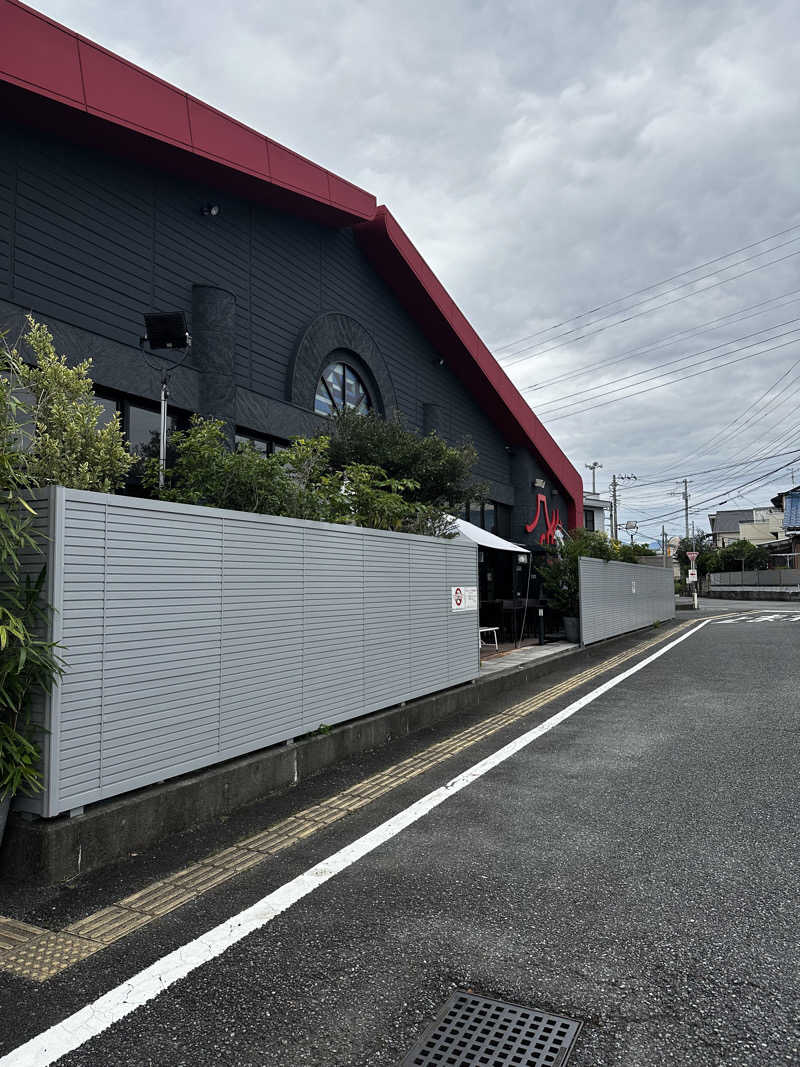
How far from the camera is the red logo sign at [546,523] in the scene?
22.5m

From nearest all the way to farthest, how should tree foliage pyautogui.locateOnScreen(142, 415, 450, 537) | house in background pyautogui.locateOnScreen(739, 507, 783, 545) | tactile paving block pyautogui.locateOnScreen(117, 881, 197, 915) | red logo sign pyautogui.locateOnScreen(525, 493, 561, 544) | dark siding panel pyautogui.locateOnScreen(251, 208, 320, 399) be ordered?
tactile paving block pyautogui.locateOnScreen(117, 881, 197, 915) → tree foliage pyautogui.locateOnScreen(142, 415, 450, 537) → dark siding panel pyautogui.locateOnScreen(251, 208, 320, 399) → red logo sign pyautogui.locateOnScreen(525, 493, 561, 544) → house in background pyautogui.locateOnScreen(739, 507, 783, 545)

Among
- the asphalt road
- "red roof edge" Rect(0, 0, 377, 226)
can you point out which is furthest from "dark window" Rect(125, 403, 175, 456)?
the asphalt road

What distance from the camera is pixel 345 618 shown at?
21.4 ft

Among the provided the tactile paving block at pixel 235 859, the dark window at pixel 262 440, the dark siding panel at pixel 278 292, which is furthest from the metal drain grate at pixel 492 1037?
the dark siding panel at pixel 278 292

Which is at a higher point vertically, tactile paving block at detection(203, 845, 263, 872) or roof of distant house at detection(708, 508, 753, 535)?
roof of distant house at detection(708, 508, 753, 535)

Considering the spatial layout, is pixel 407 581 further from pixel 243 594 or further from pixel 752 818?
pixel 752 818

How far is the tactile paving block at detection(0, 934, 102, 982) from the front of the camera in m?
2.86

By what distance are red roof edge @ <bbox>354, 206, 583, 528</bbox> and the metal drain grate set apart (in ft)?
46.8

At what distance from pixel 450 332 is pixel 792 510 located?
58.4 metres

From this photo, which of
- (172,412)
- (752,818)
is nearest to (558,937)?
(752,818)

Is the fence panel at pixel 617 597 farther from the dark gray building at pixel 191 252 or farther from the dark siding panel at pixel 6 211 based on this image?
the dark siding panel at pixel 6 211

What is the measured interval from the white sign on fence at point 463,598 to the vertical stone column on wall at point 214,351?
427cm

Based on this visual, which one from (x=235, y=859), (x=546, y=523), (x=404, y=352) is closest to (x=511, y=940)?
(x=235, y=859)

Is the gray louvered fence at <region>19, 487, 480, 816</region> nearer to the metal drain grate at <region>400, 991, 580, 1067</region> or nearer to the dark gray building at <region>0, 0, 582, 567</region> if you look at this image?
the metal drain grate at <region>400, 991, 580, 1067</region>
